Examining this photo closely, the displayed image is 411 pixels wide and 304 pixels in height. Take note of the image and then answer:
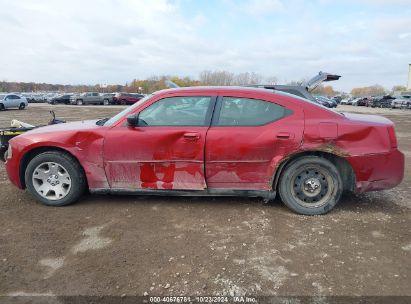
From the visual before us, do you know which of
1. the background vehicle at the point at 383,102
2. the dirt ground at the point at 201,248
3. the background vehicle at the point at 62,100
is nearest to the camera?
the dirt ground at the point at 201,248

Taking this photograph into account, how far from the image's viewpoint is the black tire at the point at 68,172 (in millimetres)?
4402

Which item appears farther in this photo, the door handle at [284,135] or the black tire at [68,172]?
the black tire at [68,172]

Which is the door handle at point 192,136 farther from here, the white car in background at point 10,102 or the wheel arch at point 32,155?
the white car in background at point 10,102

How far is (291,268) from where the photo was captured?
3055 mm

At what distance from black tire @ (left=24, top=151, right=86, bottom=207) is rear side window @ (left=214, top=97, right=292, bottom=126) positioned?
1.83 m

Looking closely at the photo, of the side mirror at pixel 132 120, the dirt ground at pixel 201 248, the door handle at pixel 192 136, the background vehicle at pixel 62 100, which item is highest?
the background vehicle at pixel 62 100

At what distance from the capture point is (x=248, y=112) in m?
4.27

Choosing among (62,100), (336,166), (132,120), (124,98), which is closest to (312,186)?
(336,166)

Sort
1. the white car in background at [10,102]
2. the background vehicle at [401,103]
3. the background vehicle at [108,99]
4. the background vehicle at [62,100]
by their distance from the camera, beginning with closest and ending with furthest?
the white car in background at [10,102], the background vehicle at [401,103], the background vehicle at [108,99], the background vehicle at [62,100]

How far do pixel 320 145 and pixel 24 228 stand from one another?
3431mm

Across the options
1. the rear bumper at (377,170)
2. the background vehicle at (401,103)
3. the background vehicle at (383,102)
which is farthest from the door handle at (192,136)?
the background vehicle at (383,102)

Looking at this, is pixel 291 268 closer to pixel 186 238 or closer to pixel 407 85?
pixel 186 238

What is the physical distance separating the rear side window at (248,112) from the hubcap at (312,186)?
2.42ft

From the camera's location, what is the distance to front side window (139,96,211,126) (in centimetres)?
430
